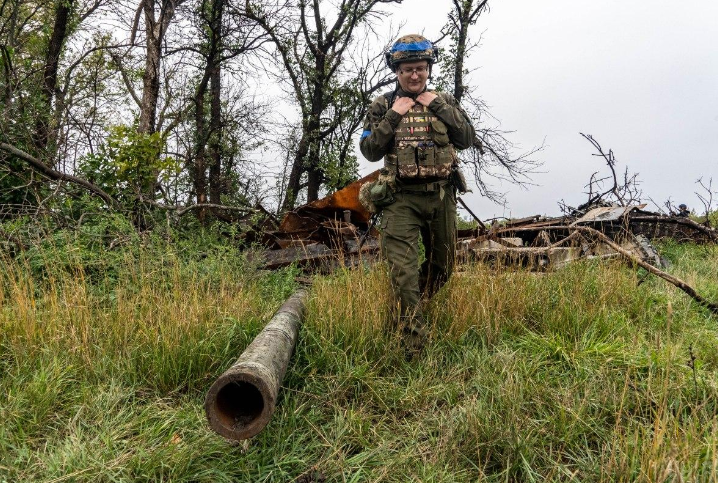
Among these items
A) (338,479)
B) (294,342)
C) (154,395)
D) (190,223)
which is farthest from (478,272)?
(190,223)

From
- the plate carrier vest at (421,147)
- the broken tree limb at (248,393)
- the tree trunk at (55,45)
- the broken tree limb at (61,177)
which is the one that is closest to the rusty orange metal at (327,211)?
the broken tree limb at (61,177)

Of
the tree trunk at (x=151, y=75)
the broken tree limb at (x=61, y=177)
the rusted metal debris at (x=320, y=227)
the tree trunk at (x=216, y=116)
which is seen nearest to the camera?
the broken tree limb at (x=61, y=177)

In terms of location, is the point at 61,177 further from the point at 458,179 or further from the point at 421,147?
the point at 458,179

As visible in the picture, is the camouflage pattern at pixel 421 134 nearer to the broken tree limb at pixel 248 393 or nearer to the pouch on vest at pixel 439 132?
the pouch on vest at pixel 439 132

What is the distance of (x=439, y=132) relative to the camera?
3.97 m

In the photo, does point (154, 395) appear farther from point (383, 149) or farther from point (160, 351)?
point (383, 149)

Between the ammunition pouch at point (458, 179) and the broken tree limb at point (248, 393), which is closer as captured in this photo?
the broken tree limb at point (248, 393)

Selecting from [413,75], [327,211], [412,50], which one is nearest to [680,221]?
[413,75]

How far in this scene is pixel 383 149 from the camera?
407 centimetres

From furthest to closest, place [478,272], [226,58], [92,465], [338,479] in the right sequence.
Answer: [226,58] → [478,272] → [338,479] → [92,465]

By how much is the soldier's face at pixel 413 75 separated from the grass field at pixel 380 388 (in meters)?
1.57

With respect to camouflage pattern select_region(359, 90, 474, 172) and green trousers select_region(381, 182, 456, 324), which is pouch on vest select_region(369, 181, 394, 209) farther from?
camouflage pattern select_region(359, 90, 474, 172)

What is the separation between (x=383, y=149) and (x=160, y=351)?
2.30m

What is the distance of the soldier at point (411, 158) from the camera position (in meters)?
3.90
